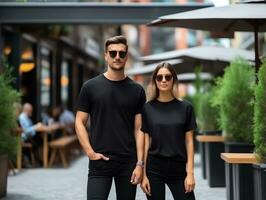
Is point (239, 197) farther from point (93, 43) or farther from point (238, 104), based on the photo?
point (93, 43)

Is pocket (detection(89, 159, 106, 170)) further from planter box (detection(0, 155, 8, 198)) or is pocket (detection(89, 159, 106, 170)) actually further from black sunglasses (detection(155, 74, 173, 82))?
planter box (detection(0, 155, 8, 198))

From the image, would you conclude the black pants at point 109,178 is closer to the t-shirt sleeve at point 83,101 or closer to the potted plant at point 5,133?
the t-shirt sleeve at point 83,101

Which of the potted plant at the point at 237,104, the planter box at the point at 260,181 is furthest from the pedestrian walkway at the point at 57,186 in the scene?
the planter box at the point at 260,181

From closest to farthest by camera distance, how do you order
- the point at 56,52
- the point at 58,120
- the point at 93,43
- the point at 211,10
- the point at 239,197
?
the point at 239,197 < the point at 211,10 < the point at 58,120 < the point at 56,52 < the point at 93,43

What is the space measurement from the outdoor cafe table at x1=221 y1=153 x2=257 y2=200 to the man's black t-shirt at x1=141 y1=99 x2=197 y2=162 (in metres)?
2.02

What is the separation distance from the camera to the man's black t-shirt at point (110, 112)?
494 cm

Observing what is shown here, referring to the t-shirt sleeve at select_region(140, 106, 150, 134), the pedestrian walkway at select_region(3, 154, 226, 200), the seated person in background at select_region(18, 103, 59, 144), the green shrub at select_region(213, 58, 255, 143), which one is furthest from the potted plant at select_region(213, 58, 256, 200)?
the seated person in background at select_region(18, 103, 59, 144)

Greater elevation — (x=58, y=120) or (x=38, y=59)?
(x=38, y=59)

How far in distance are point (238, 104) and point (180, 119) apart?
4793mm

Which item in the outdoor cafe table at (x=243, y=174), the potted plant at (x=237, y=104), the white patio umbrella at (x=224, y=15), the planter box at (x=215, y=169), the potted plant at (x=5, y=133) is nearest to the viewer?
the outdoor cafe table at (x=243, y=174)

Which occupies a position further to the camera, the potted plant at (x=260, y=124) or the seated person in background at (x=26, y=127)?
the seated person in background at (x=26, y=127)

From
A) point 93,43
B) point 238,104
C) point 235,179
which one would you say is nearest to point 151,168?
point 235,179

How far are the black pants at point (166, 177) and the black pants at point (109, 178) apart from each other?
0.16 metres

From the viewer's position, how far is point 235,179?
727 centimetres
